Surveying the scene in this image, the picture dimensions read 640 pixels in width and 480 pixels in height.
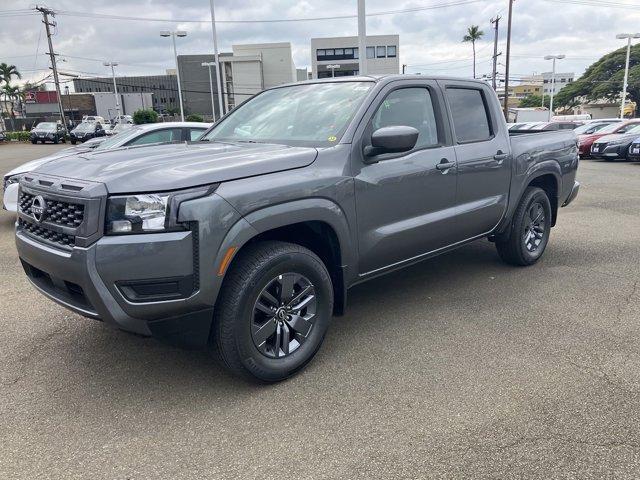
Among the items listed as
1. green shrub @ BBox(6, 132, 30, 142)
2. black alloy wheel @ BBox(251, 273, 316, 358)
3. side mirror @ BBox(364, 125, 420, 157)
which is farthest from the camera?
green shrub @ BBox(6, 132, 30, 142)

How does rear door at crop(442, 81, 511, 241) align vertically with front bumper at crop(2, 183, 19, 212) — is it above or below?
above

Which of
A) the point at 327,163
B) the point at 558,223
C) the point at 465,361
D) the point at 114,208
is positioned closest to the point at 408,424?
the point at 465,361

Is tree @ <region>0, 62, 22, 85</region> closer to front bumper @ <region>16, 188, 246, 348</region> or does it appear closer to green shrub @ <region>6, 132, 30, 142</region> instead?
green shrub @ <region>6, 132, 30, 142</region>

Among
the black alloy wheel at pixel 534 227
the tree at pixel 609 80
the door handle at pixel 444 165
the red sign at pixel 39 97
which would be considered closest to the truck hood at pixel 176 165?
the door handle at pixel 444 165

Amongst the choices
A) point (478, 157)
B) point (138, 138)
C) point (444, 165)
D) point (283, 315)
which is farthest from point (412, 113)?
point (138, 138)

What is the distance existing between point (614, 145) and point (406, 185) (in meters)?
17.6

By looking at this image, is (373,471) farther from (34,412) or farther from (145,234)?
(34,412)

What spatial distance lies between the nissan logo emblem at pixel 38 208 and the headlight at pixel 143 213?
58 centimetres

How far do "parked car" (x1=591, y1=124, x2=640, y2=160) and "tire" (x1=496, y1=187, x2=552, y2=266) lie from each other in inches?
578

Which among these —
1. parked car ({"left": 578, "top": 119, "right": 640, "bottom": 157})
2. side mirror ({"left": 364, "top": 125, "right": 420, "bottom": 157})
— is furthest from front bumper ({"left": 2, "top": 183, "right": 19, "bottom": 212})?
parked car ({"left": 578, "top": 119, "right": 640, "bottom": 157})

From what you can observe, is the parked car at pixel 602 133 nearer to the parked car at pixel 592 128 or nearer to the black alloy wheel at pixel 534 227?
the parked car at pixel 592 128

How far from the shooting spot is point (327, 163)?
131 inches

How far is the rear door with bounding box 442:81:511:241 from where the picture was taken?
4.43 m

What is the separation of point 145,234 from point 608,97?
235 ft
